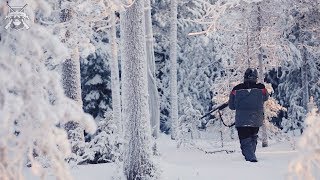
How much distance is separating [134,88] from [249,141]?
11.3 feet

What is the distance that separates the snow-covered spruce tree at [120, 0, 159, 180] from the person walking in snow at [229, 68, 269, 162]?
2704mm

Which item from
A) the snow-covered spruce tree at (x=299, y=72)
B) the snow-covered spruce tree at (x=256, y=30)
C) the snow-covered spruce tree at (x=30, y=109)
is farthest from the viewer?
the snow-covered spruce tree at (x=299, y=72)

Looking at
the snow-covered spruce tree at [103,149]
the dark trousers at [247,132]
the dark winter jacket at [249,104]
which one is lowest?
the snow-covered spruce tree at [103,149]

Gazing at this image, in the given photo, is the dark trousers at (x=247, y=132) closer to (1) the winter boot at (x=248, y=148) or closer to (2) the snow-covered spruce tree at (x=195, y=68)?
(1) the winter boot at (x=248, y=148)

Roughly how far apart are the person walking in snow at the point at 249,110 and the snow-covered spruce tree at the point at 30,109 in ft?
24.5

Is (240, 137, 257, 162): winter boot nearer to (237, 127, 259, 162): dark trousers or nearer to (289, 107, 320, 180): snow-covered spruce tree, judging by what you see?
(237, 127, 259, 162): dark trousers

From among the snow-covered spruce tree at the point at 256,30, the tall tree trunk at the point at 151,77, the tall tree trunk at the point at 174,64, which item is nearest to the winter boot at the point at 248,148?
the snow-covered spruce tree at the point at 256,30

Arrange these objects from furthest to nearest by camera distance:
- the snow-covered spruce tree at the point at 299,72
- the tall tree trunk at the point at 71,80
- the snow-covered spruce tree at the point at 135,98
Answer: the snow-covered spruce tree at the point at 299,72, the tall tree trunk at the point at 71,80, the snow-covered spruce tree at the point at 135,98

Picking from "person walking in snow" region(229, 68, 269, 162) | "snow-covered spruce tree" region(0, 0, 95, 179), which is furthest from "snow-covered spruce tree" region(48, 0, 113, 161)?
"snow-covered spruce tree" region(0, 0, 95, 179)

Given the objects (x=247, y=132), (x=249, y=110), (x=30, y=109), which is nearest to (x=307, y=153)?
(x=30, y=109)

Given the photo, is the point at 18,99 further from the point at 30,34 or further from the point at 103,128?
the point at 103,128

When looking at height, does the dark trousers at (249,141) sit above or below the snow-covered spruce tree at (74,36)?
below

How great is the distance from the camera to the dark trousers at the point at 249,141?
1157cm

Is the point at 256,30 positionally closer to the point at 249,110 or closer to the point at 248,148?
the point at 249,110
